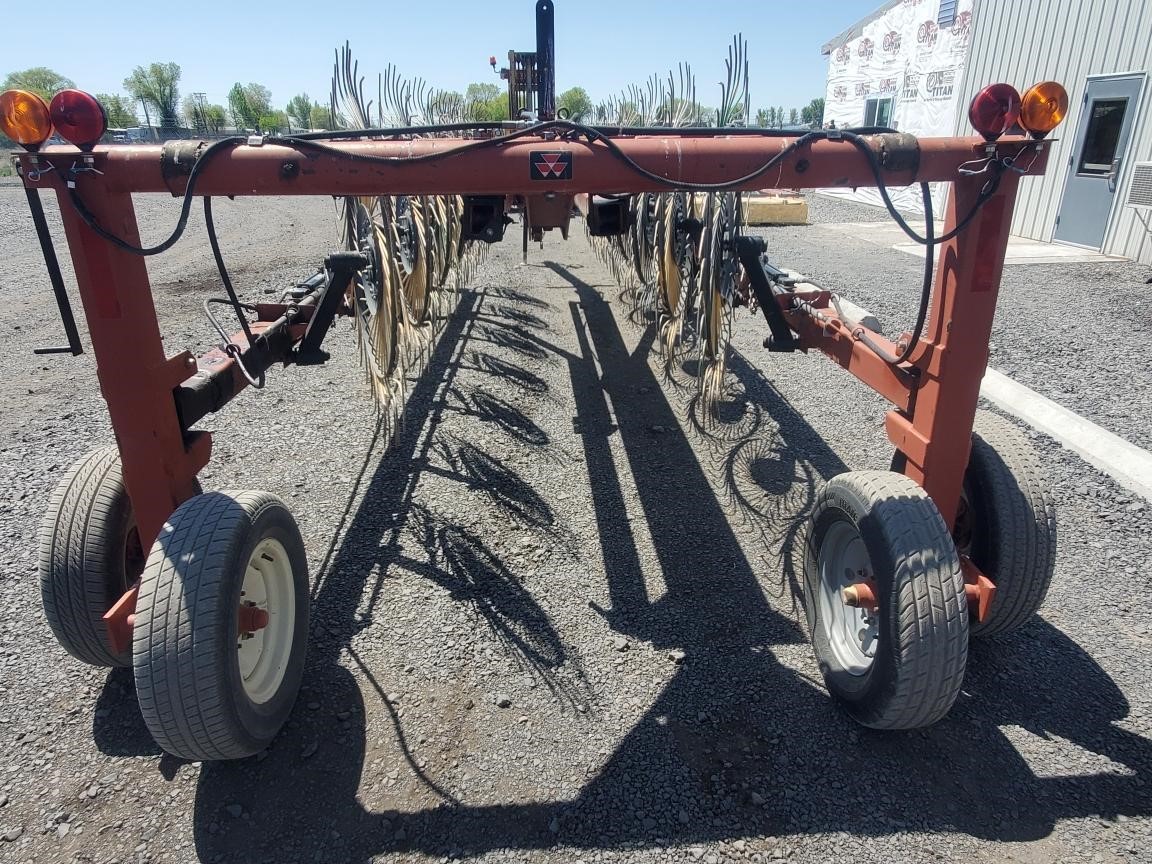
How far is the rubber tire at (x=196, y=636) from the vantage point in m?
2.14

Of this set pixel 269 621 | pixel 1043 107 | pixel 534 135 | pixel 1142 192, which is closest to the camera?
pixel 1043 107

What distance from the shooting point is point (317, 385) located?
20.0 ft

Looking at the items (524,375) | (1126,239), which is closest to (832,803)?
(524,375)

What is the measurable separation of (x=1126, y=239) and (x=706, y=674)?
34.1ft

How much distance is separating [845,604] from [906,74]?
57.8 ft

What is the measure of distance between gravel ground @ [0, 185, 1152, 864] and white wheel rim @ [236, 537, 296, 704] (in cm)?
21

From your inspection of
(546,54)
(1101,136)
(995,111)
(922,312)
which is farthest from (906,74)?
(922,312)

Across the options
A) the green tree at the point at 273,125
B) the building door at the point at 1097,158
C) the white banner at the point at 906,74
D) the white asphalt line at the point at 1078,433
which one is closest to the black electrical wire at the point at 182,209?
the green tree at the point at 273,125

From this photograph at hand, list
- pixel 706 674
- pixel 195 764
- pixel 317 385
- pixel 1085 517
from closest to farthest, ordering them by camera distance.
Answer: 1. pixel 195 764
2. pixel 706 674
3. pixel 1085 517
4. pixel 317 385

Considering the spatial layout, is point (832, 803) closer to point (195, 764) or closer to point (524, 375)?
point (195, 764)

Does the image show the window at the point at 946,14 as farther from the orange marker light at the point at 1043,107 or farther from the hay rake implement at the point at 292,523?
the orange marker light at the point at 1043,107

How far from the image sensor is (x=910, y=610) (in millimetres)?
2279

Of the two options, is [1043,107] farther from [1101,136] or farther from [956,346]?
[1101,136]

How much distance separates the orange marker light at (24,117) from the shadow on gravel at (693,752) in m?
1.91
